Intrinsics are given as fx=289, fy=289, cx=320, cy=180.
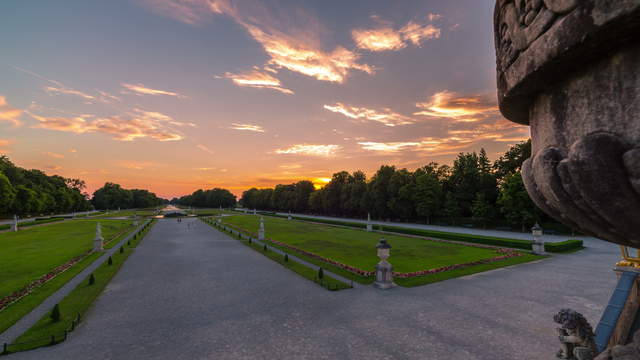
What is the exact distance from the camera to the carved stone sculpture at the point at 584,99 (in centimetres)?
188

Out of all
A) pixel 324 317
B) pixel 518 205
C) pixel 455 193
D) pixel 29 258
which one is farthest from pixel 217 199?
pixel 324 317

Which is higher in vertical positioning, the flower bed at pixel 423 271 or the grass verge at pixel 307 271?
the flower bed at pixel 423 271

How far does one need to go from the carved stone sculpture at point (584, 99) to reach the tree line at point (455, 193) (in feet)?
137

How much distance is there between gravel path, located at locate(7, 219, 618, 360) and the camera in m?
9.23

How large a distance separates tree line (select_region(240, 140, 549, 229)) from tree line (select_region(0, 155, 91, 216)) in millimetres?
74338

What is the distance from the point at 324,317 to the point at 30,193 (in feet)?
311

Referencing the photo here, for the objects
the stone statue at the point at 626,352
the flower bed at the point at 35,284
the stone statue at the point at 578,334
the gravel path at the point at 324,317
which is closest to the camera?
the stone statue at the point at 626,352

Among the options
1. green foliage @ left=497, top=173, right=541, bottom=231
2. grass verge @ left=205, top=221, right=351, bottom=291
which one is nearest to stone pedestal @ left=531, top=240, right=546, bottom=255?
green foliage @ left=497, top=173, right=541, bottom=231

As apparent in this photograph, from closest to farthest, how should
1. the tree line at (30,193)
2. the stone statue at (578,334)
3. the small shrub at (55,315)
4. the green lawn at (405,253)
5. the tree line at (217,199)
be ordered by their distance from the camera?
the stone statue at (578,334) → the small shrub at (55,315) → the green lawn at (405,253) → the tree line at (30,193) → the tree line at (217,199)

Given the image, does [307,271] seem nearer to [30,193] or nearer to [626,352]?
[626,352]

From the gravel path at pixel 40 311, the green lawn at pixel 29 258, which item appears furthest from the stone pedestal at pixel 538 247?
the green lawn at pixel 29 258

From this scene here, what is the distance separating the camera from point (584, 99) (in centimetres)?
222

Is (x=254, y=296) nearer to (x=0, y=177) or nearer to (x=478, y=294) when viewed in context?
(x=478, y=294)

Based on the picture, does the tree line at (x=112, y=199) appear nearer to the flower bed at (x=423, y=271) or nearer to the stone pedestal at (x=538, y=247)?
the flower bed at (x=423, y=271)
